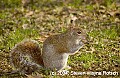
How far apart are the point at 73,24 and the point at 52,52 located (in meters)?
2.89

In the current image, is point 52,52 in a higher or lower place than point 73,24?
lower

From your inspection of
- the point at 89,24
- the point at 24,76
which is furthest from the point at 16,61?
the point at 89,24

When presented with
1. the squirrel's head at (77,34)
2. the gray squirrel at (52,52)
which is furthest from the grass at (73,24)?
the squirrel's head at (77,34)

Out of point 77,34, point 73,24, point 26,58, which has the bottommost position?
point 26,58

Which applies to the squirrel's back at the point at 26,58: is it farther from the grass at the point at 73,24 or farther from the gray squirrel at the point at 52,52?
the grass at the point at 73,24

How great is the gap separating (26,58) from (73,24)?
9.75 feet

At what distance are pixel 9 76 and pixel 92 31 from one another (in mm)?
2498

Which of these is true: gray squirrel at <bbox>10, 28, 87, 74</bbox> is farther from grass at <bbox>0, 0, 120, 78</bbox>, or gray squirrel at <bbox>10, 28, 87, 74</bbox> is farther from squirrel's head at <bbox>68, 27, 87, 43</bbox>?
grass at <bbox>0, 0, 120, 78</bbox>

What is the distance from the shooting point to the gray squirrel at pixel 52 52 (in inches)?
208

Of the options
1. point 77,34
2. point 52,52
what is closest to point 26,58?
point 52,52

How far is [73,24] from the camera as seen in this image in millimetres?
8133

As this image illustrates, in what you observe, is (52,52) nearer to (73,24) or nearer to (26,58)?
(26,58)

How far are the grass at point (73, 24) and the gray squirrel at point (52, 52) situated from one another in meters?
0.23

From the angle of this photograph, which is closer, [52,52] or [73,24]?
[52,52]
